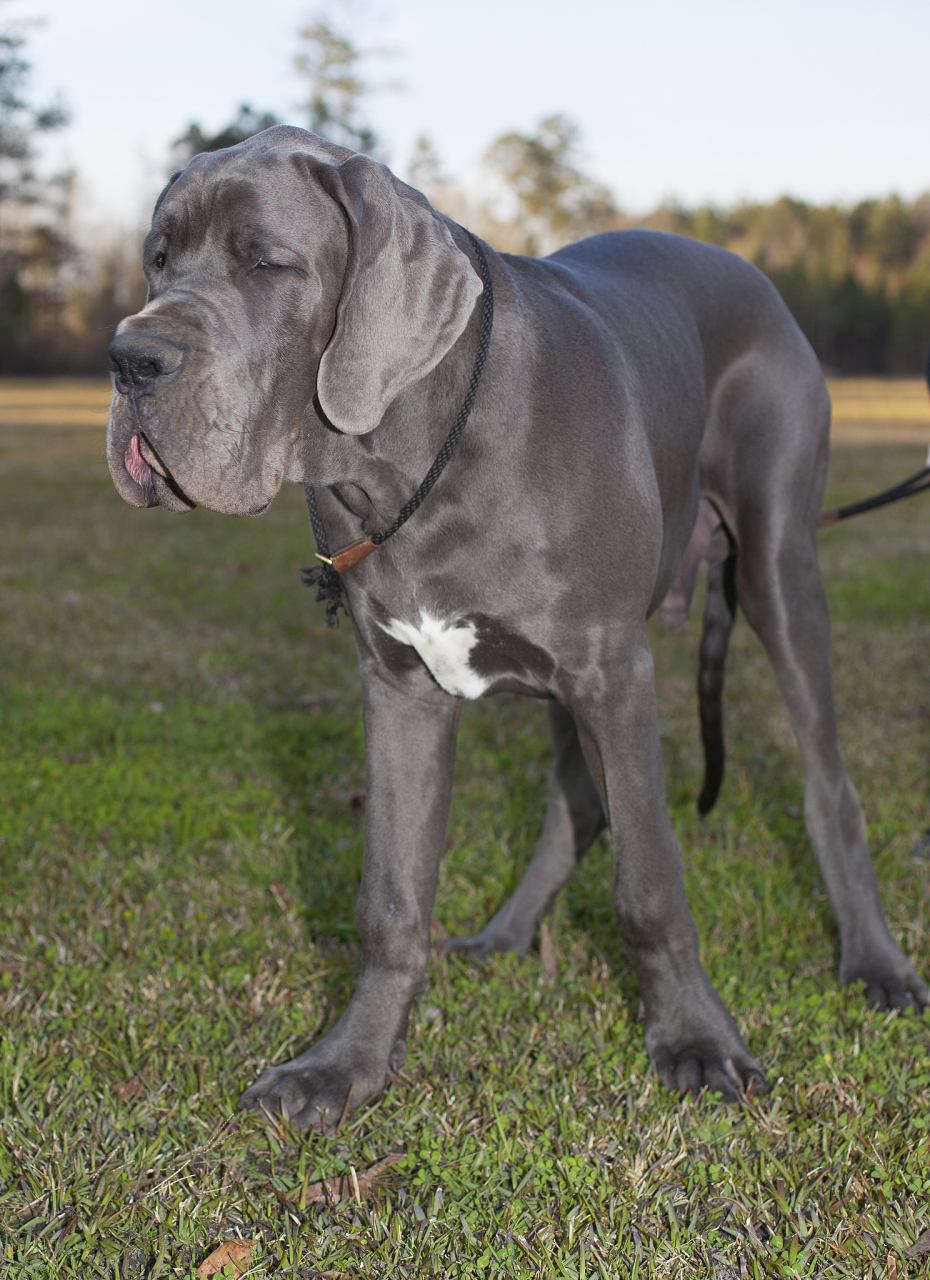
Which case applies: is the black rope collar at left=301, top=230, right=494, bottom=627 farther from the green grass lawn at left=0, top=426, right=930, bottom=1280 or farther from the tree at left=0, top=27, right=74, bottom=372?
the tree at left=0, top=27, right=74, bottom=372

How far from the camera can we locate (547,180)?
5234 centimetres

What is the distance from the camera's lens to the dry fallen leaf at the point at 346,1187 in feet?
7.44

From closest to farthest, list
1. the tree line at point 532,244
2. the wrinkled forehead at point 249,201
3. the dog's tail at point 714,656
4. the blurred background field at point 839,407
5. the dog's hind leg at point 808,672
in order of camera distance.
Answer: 1. the wrinkled forehead at point 249,201
2. the dog's hind leg at point 808,672
3. the dog's tail at point 714,656
4. the blurred background field at point 839,407
5. the tree line at point 532,244

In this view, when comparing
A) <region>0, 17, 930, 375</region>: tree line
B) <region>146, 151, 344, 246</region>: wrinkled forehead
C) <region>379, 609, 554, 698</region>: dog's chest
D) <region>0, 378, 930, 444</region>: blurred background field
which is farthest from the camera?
<region>0, 17, 930, 375</region>: tree line

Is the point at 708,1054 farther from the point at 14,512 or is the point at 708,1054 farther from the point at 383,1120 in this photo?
the point at 14,512

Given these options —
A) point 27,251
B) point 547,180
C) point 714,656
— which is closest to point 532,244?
point 547,180

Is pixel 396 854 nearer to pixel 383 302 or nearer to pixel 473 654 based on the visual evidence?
pixel 473 654

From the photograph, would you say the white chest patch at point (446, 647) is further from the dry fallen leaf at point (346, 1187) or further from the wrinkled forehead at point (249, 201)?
the dry fallen leaf at point (346, 1187)

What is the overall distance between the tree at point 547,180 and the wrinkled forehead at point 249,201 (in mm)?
52535

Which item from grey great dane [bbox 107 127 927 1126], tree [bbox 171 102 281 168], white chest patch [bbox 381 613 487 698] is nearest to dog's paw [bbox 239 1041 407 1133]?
grey great dane [bbox 107 127 927 1126]

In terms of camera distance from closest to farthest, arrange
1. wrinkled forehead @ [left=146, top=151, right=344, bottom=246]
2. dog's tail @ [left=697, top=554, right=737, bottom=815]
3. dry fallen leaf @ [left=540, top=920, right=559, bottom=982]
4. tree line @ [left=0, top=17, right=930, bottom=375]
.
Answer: wrinkled forehead @ [left=146, top=151, right=344, bottom=246] → dry fallen leaf @ [left=540, top=920, right=559, bottom=982] → dog's tail @ [left=697, top=554, right=737, bottom=815] → tree line @ [left=0, top=17, right=930, bottom=375]

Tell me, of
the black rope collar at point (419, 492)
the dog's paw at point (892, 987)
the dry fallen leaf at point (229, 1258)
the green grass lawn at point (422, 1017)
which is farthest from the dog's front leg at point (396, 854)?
the dog's paw at point (892, 987)

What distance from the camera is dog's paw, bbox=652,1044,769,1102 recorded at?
8.38 ft

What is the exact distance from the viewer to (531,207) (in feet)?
170
